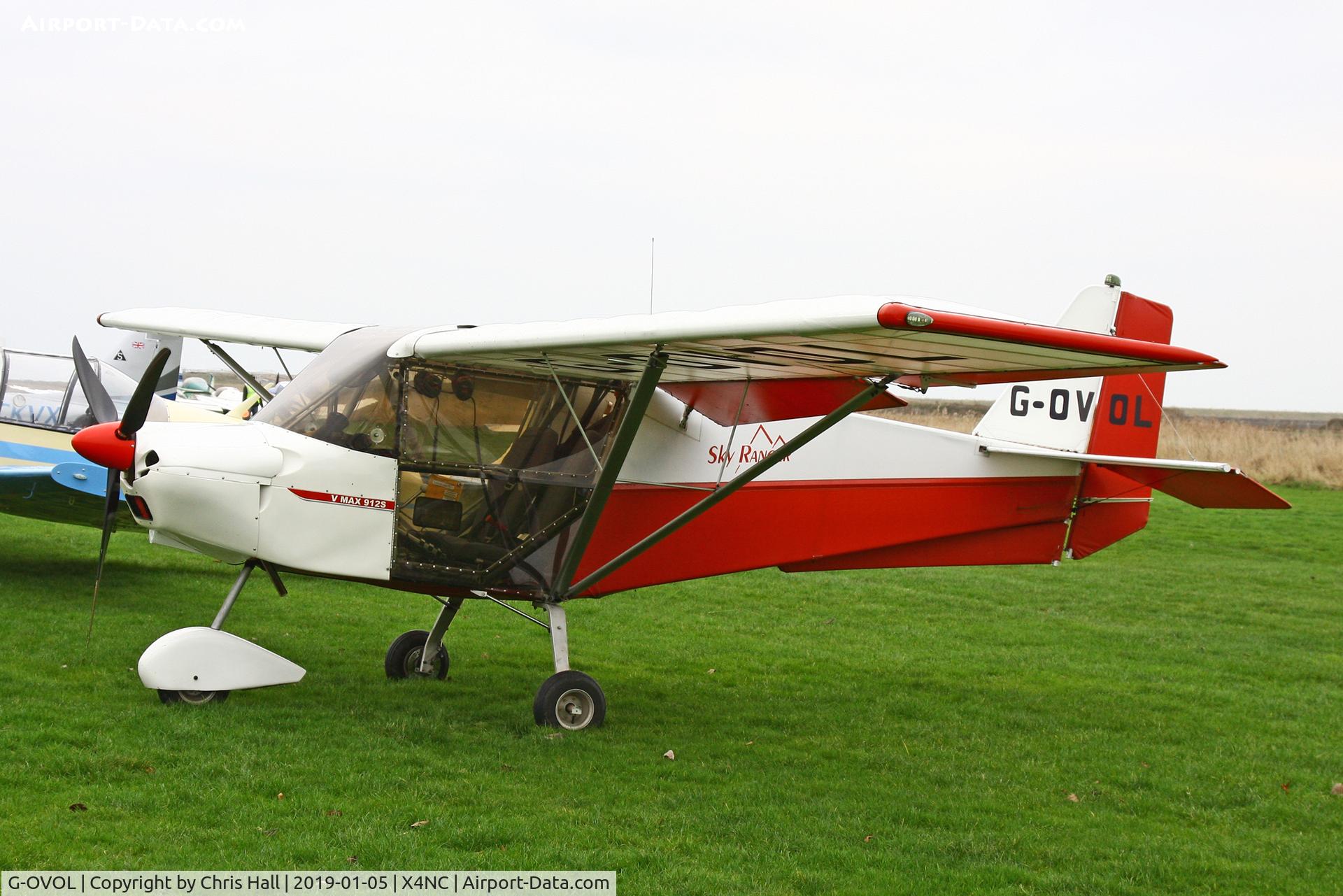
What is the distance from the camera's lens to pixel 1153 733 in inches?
318

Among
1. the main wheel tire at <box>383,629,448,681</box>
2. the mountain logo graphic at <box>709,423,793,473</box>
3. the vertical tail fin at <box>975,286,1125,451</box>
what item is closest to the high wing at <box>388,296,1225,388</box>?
the mountain logo graphic at <box>709,423,793,473</box>

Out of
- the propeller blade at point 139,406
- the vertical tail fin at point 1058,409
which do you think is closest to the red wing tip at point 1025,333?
the vertical tail fin at point 1058,409

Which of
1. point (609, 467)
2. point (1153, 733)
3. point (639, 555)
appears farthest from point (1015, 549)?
point (609, 467)

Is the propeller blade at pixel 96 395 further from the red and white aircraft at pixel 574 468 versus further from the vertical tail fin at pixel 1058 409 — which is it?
the vertical tail fin at pixel 1058 409

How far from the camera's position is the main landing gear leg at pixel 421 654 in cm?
859

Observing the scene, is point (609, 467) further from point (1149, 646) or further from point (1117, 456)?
point (1149, 646)

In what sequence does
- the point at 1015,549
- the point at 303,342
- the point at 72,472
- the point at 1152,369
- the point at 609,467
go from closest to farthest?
the point at 1152,369 < the point at 609,467 < the point at 1015,549 < the point at 303,342 < the point at 72,472

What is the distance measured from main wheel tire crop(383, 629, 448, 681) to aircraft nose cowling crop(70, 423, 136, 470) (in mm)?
2525

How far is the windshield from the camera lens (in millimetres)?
7234

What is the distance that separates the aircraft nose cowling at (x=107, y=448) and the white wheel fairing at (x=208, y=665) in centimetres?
111

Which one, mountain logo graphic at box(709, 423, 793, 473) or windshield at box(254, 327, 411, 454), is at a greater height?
windshield at box(254, 327, 411, 454)

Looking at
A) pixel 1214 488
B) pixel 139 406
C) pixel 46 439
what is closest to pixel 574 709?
pixel 139 406

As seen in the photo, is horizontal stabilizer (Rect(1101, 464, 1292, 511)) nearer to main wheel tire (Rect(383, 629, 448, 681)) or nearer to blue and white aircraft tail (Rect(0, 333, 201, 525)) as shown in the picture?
main wheel tire (Rect(383, 629, 448, 681))

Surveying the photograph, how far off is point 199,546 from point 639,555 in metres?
2.72
